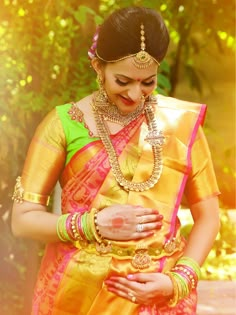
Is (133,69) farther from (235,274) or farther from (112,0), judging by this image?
(235,274)

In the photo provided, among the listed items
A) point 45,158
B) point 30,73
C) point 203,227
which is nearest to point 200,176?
point 203,227

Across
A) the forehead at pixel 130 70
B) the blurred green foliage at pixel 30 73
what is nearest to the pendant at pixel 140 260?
the forehead at pixel 130 70

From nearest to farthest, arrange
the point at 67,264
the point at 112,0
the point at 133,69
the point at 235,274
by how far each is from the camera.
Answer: the point at 133,69
the point at 67,264
the point at 112,0
the point at 235,274

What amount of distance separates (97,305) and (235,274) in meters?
2.62

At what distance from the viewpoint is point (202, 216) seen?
7.33 feet

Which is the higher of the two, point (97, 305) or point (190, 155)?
point (190, 155)

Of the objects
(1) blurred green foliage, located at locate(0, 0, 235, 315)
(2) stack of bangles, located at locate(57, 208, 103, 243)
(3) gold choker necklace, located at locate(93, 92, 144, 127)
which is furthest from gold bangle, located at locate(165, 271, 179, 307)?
(1) blurred green foliage, located at locate(0, 0, 235, 315)

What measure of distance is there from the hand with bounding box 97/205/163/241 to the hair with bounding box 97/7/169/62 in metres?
0.42

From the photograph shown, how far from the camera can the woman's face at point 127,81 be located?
2.04 m

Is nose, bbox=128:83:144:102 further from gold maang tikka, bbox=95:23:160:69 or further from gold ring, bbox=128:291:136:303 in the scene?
gold ring, bbox=128:291:136:303

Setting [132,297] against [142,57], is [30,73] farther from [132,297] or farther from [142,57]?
[132,297]

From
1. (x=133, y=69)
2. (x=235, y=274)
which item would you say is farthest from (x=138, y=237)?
(x=235, y=274)

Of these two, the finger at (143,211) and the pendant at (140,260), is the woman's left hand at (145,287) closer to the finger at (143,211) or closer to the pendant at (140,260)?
the pendant at (140,260)

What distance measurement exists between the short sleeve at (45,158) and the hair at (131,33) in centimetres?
26
